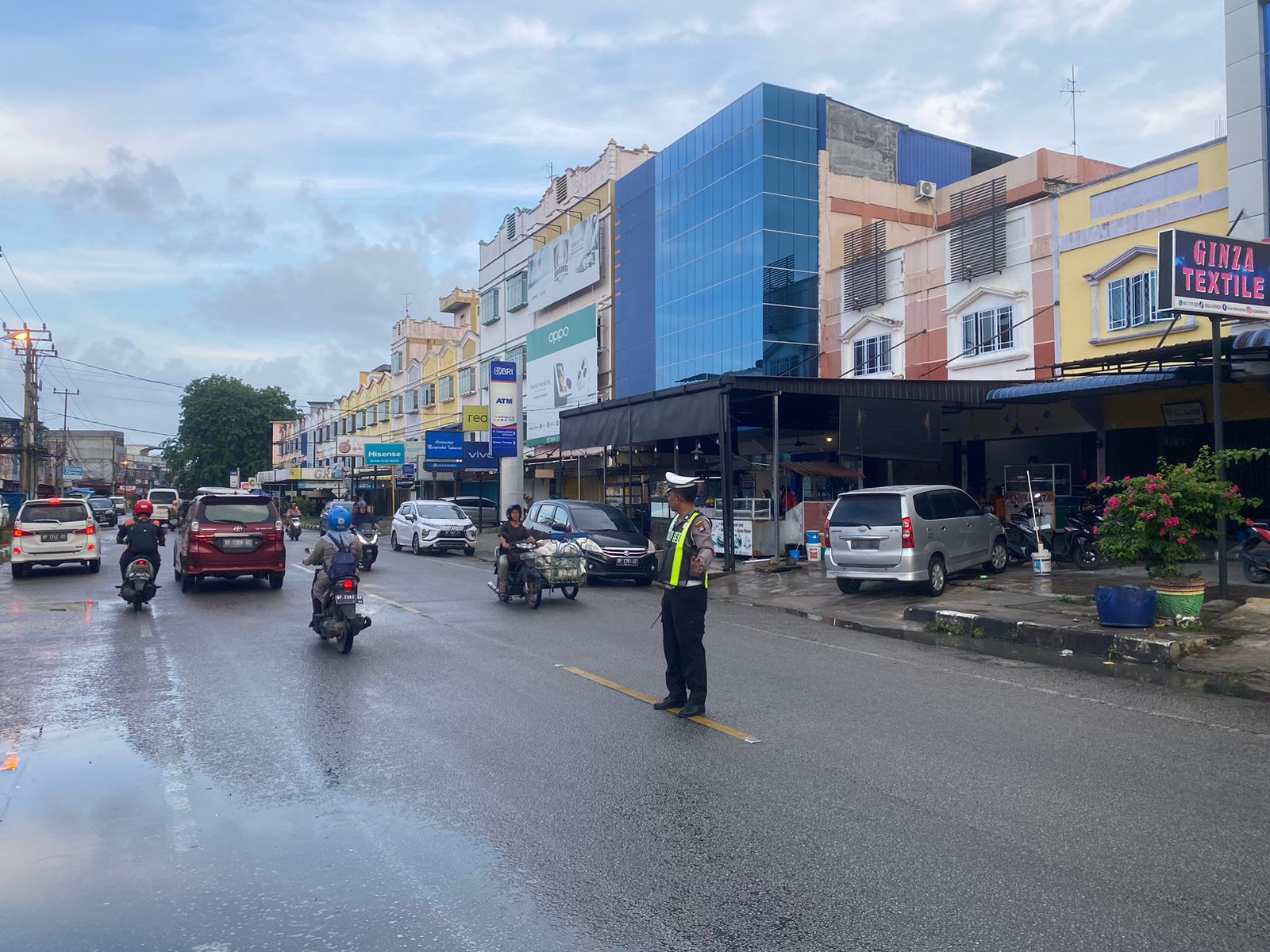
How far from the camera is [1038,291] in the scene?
75.8ft

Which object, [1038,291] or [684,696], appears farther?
[1038,291]

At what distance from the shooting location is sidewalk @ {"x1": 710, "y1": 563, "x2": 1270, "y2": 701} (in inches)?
404

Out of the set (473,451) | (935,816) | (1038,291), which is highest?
(1038,291)

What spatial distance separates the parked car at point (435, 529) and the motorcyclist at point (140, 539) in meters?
14.6

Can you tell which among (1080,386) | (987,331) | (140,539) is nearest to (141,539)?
(140,539)

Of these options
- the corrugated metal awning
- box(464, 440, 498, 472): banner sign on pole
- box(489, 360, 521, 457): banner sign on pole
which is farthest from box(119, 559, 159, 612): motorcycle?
box(464, 440, 498, 472): banner sign on pole

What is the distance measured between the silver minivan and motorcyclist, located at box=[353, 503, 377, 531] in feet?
36.0

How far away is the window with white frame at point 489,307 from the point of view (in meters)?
52.6

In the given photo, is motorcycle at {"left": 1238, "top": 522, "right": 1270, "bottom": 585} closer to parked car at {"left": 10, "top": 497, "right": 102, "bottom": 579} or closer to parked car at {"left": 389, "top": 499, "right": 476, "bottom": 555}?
parked car at {"left": 389, "top": 499, "right": 476, "bottom": 555}

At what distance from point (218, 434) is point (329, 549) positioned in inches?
3071

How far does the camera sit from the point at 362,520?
2636 cm

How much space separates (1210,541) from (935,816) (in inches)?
694

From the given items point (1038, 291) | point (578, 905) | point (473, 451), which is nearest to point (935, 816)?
point (578, 905)

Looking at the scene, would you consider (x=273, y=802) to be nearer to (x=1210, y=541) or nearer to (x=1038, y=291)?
(x=1210, y=541)
